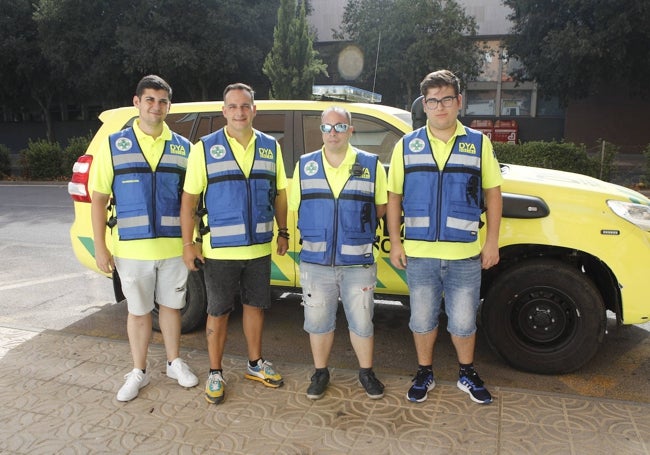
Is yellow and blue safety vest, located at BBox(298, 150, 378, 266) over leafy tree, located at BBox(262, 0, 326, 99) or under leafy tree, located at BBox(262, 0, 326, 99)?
under

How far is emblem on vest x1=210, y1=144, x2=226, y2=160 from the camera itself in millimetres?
3143

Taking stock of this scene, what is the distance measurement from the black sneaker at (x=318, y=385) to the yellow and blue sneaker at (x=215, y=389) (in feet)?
1.71

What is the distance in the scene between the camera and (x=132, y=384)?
11.1ft

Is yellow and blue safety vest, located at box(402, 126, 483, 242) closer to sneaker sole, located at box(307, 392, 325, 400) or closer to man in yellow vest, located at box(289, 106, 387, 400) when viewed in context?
man in yellow vest, located at box(289, 106, 387, 400)

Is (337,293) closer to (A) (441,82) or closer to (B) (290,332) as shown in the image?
(A) (441,82)

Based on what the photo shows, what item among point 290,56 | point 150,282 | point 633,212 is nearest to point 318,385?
point 150,282

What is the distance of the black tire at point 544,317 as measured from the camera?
3469 millimetres

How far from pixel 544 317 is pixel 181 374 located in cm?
237

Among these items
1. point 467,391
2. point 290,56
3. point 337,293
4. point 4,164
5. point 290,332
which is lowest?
point 290,332

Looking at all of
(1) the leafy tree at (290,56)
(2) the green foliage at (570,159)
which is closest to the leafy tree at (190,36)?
(1) the leafy tree at (290,56)

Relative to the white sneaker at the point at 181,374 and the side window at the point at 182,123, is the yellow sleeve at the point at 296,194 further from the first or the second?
the side window at the point at 182,123

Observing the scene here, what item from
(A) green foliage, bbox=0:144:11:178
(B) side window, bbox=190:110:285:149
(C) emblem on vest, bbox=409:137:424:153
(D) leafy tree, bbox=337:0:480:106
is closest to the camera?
(C) emblem on vest, bbox=409:137:424:153

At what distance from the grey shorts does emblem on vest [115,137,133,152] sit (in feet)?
2.60

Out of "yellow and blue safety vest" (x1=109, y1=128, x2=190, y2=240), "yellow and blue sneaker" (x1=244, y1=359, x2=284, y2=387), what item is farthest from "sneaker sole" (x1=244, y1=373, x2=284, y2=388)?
"yellow and blue safety vest" (x1=109, y1=128, x2=190, y2=240)
